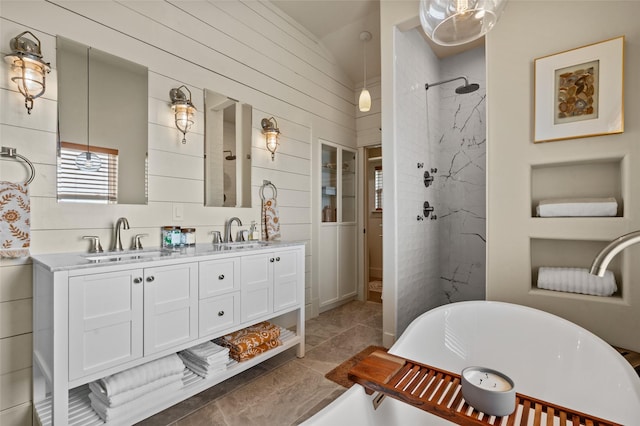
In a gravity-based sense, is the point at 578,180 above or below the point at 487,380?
above

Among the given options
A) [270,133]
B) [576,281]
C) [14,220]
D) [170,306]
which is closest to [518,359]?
[576,281]

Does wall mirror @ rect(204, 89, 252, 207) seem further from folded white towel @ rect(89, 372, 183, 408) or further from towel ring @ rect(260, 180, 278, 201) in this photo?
folded white towel @ rect(89, 372, 183, 408)

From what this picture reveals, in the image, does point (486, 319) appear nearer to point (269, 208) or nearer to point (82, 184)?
point (269, 208)

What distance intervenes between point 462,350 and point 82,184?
2.53 meters

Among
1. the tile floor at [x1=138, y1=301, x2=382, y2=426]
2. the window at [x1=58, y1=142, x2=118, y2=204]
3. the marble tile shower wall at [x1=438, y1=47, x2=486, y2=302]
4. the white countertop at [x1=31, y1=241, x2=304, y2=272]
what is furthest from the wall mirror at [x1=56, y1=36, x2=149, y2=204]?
the marble tile shower wall at [x1=438, y1=47, x2=486, y2=302]

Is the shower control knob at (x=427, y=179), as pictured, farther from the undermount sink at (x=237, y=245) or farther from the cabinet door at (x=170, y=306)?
the cabinet door at (x=170, y=306)

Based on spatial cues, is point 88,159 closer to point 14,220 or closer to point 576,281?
point 14,220

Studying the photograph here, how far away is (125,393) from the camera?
1.60 meters

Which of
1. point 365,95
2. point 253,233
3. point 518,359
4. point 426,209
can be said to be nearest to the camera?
point 518,359

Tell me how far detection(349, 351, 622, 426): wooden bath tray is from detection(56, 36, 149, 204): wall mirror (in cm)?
185

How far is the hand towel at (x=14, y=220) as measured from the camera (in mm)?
1557

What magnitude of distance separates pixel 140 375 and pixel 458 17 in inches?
99.5

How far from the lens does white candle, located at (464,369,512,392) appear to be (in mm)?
1105

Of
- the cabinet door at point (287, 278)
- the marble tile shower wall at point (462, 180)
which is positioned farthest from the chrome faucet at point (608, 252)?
the marble tile shower wall at point (462, 180)
